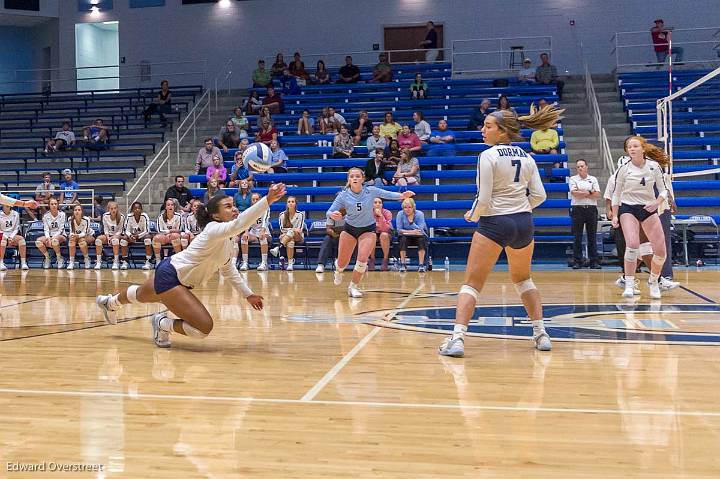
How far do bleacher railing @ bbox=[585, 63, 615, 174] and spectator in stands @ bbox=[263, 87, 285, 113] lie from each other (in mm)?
8445

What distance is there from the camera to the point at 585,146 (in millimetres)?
19016

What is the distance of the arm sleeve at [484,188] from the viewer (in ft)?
18.0

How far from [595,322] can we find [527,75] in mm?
15438

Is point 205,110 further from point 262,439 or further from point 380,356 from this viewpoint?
point 262,439

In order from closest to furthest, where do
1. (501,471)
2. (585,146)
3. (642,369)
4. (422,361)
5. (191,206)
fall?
1. (501,471)
2. (642,369)
3. (422,361)
4. (191,206)
5. (585,146)

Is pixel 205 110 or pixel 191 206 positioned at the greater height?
pixel 205 110

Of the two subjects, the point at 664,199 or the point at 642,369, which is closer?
the point at 642,369

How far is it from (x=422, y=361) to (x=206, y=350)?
173 cm

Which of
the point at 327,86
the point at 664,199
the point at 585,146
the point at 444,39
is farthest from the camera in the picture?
the point at 444,39

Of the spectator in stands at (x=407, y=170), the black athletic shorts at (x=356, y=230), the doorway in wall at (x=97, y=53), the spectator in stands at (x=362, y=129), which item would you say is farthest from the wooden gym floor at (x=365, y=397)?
the doorway in wall at (x=97, y=53)

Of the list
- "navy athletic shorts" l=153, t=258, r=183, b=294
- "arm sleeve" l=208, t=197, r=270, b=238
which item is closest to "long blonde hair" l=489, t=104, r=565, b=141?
"arm sleeve" l=208, t=197, r=270, b=238

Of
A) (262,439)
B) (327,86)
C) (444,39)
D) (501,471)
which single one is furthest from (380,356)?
(444,39)

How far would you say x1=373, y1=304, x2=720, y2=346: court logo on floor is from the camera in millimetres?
6301

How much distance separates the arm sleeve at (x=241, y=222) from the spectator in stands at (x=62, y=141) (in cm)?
1704
